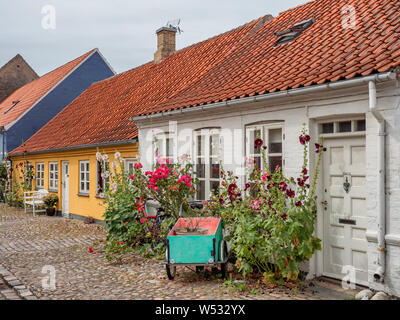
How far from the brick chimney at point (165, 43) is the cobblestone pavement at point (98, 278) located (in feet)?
27.7

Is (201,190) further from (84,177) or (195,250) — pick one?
(84,177)

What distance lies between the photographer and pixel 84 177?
15.1 metres

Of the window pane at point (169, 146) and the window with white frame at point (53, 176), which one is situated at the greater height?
the window pane at point (169, 146)

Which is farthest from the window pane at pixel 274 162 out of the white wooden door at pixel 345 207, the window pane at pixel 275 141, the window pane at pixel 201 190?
the window pane at pixel 201 190

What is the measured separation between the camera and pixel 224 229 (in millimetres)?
7059

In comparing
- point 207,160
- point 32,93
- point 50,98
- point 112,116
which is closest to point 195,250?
point 207,160

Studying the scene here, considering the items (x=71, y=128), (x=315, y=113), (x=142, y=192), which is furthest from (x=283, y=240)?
(x=71, y=128)

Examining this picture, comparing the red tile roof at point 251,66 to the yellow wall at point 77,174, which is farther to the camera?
the yellow wall at point 77,174

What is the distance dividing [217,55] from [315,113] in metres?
6.49

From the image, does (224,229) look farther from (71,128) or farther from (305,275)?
(71,128)

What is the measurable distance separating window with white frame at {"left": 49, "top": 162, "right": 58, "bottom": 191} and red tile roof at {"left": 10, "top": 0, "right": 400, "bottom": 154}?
896 mm

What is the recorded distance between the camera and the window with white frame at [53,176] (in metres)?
17.7

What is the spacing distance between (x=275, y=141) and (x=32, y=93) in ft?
67.0

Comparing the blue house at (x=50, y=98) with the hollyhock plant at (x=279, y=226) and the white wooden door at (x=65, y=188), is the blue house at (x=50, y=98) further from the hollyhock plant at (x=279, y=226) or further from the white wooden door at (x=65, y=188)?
the hollyhock plant at (x=279, y=226)
